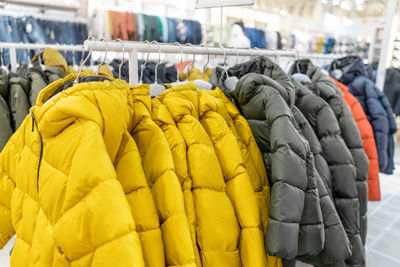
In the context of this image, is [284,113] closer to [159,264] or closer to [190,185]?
[190,185]

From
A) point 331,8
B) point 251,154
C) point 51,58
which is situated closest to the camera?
point 251,154

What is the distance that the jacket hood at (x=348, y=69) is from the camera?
2328mm

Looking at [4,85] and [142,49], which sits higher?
[142,49]

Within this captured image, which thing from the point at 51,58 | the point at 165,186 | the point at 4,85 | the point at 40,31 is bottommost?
the point at 165,186

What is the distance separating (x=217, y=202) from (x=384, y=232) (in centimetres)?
211

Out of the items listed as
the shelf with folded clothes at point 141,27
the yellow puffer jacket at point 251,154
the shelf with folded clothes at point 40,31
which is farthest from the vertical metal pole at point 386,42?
the shelf with folded clothes at point 40,31

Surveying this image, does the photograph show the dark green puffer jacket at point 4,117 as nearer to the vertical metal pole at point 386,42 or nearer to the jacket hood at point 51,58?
the jacket hood at point 51,58

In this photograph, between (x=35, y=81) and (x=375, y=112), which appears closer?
(x=35, y=81)

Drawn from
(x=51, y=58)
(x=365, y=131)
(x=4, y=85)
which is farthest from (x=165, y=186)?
(x=51, y=58)

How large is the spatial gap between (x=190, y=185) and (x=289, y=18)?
26.6 feet

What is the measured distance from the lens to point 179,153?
3.14 feet

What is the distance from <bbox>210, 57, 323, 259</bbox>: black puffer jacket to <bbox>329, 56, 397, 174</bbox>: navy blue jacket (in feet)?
4.04

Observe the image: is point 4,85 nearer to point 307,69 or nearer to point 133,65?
point 133,65

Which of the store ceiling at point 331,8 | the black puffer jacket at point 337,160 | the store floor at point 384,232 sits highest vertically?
the store ceiling at point 331,8
